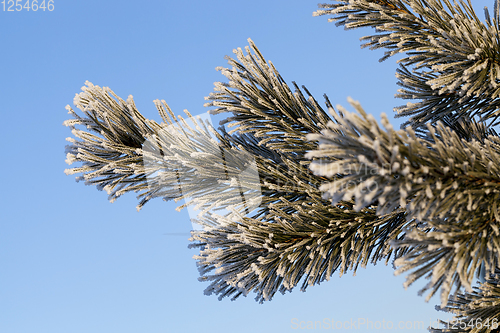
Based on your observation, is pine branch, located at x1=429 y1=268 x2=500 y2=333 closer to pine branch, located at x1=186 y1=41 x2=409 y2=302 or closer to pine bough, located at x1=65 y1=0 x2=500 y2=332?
pine bough, located at x1=65 y1=0 x2=500 y2=332

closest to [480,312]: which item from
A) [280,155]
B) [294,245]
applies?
[294,245]

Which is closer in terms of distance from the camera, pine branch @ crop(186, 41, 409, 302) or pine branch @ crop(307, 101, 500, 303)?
pine branch @ crop(307, 101, 500, 303)

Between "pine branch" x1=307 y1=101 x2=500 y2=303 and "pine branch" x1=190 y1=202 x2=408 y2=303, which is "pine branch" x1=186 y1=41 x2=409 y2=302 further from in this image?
"pine branch" x1=307 y1=101 x2=500 y2=303

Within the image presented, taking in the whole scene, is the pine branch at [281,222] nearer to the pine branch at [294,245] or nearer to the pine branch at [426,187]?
the pine branch at [294,245]

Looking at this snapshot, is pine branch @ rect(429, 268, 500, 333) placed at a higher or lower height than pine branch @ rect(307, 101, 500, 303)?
lower

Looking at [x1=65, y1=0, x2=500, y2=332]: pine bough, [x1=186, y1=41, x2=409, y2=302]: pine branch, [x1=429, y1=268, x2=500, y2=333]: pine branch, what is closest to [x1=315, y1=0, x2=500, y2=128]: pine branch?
[x1=65, y1=0, x2=500, y2=332]: pine bough

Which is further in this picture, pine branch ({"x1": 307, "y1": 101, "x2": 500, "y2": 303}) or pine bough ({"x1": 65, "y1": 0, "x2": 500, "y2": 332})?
pine bough ({"x1": 65, "y1": 0, "x2": 500, "y2": 332})

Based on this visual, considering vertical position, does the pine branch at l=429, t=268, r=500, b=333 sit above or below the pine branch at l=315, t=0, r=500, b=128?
below

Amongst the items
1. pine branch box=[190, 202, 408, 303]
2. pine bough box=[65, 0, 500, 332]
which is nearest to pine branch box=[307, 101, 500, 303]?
pine bough box=[65, 0, 500, 332]

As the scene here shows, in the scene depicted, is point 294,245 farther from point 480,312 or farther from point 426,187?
point 480,312

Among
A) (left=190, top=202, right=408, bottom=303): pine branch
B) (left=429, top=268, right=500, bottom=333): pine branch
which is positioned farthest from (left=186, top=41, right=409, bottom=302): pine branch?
(left=429, top=268, right=500, bottom=333): pine branch

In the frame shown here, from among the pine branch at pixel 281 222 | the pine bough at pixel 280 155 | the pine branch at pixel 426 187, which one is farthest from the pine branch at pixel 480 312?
the pine branch at pixel 426 187

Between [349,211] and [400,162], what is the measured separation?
0.65m

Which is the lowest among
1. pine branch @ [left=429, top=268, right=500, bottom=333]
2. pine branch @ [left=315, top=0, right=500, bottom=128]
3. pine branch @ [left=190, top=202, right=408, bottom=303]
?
pine branch @ [left=429, top=268, right=500, bottom=333]
